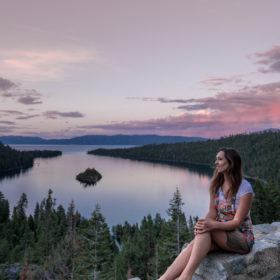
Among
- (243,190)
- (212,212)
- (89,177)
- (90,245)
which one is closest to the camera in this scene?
(243,190)

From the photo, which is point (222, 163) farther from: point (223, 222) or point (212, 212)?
point (223, 222)

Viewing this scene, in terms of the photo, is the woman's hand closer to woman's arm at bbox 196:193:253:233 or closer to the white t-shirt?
woman's arm at bbox 196:193:253:233

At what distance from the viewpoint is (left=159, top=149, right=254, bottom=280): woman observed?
607 centimetres

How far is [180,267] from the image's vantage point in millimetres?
6211

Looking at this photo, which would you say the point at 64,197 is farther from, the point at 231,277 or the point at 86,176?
the point at 231,277

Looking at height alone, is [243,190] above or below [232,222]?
above

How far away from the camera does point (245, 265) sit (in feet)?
20.8

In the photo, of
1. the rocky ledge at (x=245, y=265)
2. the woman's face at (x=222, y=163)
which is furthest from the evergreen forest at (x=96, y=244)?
the woman's face at (x=222, y=163)

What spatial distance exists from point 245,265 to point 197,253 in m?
1.06

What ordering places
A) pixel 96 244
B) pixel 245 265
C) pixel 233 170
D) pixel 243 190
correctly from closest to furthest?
pixel 245 265 < pixel 243 190 < pixel 233 170 < pixel 96 244

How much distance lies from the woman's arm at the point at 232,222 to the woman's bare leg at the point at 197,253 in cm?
14

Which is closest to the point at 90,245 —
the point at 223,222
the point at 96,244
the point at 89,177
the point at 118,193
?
the point at 96,244

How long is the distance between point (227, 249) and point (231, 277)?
19.0 inches

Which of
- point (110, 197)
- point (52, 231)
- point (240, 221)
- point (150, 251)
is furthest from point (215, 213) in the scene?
point (110, 197)
